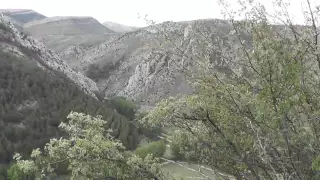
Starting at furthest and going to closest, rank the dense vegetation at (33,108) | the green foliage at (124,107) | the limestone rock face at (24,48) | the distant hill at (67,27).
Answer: the distant hill at (67,27), the green foliage at (124,107), the limestone rock face at (24,48), the dense vegetation at (33,108)

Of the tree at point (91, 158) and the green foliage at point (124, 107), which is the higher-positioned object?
the tree at point (91, 158)

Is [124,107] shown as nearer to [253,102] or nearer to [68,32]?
[253,102]

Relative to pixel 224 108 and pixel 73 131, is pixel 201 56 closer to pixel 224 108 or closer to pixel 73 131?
pixel 224 108

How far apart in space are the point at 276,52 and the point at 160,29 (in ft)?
7.80

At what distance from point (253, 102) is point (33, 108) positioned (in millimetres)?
23393

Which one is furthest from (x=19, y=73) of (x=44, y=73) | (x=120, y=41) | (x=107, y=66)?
(x=120, y=41)

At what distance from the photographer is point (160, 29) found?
6.04m

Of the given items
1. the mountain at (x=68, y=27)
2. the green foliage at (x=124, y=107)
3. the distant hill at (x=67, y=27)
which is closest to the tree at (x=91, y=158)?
the green foliage at (x=124, y=107)

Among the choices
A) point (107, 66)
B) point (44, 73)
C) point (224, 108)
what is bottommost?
point (107, 66)

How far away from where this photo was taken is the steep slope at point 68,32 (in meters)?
128

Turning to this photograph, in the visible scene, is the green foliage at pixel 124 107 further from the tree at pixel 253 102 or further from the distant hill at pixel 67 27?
the distant hill at pixel 67 27

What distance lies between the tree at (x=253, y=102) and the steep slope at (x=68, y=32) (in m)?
117

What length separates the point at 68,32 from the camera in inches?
6289

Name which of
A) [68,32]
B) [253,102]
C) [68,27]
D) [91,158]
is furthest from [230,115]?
[68,27]
